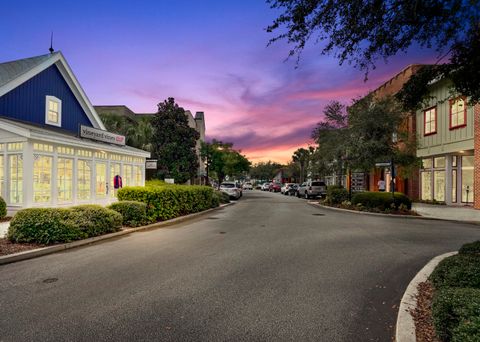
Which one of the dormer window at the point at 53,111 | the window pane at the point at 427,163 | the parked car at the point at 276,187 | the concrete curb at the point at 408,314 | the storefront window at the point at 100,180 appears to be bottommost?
the parked car at the point at 276,187

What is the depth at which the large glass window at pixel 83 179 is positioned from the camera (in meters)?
16.8

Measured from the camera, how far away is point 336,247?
365 inches

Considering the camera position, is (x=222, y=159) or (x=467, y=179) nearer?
(x=467, y=179)

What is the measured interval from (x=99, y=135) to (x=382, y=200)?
16802mm

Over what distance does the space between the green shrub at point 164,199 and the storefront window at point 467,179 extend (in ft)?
62.8

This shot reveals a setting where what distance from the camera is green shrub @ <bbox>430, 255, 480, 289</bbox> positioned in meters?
4.45

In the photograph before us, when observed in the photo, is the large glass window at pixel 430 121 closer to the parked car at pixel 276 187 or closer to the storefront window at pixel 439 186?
the storefront window at pixel 439 186

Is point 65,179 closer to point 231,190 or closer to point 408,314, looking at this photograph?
point 408,314

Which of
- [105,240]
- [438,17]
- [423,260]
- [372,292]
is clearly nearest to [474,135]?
[423,260]

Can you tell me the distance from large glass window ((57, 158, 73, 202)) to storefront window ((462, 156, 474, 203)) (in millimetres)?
25501

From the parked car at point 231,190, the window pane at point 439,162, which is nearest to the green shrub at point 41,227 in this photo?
the parked car at point 231,190

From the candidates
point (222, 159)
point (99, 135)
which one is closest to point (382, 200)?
point (99, 135)

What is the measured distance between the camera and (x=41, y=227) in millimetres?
8742

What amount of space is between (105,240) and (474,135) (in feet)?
72.6
